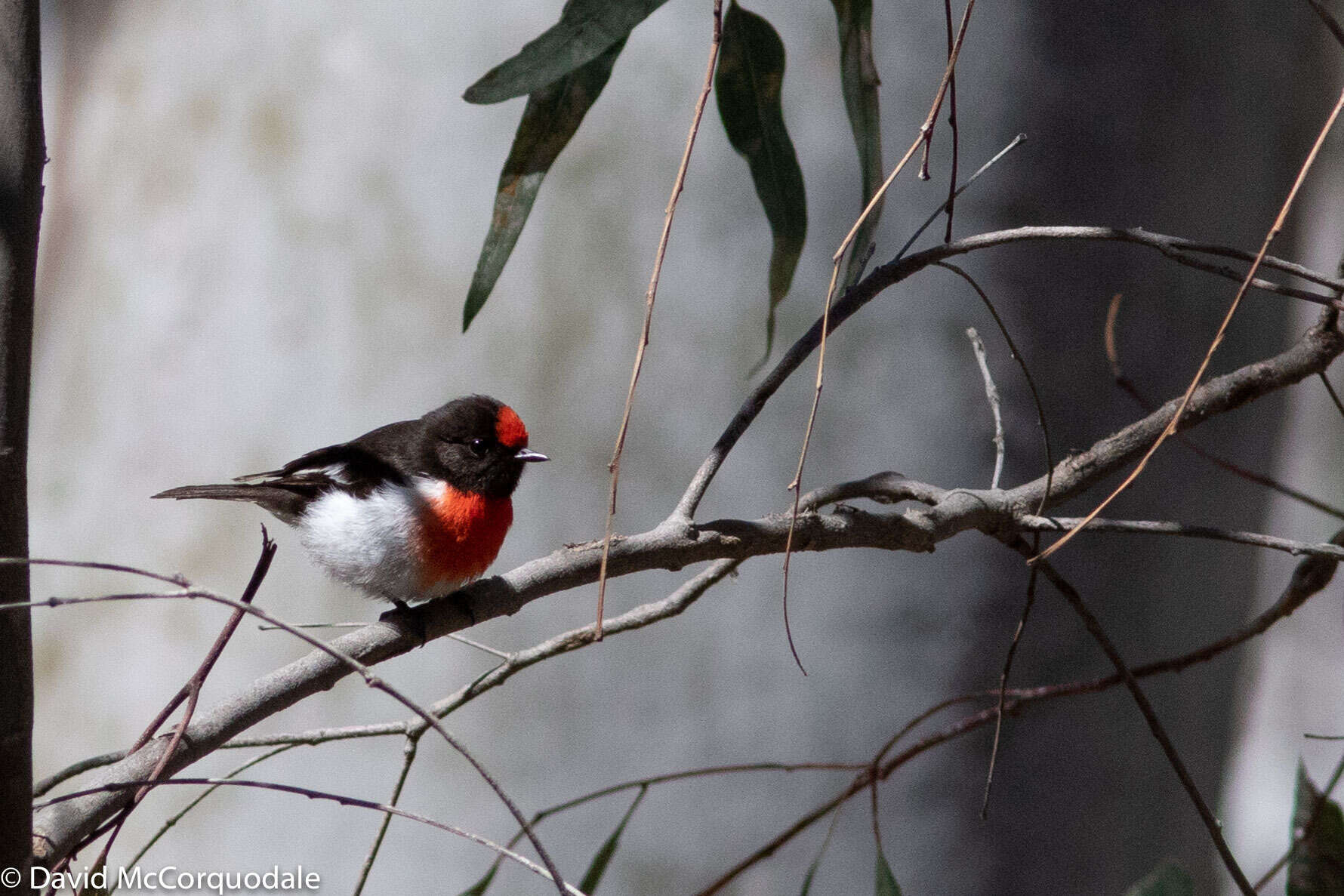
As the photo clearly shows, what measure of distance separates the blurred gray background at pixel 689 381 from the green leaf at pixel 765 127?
1.06m

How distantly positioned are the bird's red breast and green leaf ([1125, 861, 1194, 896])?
107 cm

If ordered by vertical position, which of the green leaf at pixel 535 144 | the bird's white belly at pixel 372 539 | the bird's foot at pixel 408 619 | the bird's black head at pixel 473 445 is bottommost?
→ the bird's foot at pixel 408 619

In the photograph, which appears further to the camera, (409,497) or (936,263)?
(409,497)

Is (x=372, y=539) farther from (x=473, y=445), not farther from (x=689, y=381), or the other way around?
(x=689, y=381)

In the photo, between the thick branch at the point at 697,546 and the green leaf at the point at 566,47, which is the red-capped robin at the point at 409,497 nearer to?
the thick branch at the point at 697,546

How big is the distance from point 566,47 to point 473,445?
84 cm

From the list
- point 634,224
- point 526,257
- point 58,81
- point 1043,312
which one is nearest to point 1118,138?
point 1043,312

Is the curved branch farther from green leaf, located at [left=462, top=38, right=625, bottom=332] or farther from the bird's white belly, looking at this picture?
the bird's white belly

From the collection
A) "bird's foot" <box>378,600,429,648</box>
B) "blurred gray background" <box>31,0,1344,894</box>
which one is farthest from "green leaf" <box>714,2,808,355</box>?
"blurred gray background" <box>31,0,1344,894</box>

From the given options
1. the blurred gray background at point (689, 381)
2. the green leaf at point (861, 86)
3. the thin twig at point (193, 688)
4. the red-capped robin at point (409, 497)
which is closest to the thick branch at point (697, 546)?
the thin twig at point (193, 688)

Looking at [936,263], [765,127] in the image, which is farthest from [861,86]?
[936,263]

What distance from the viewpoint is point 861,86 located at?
3.89 ft

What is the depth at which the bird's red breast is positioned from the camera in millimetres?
1575

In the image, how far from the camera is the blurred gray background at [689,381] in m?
2.21
